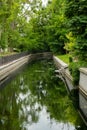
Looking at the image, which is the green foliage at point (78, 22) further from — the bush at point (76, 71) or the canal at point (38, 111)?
the canal at point (38, 111)

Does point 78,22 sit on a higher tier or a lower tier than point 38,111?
higher

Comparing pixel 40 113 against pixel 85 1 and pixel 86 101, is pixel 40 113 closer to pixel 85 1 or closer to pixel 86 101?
pixel 86 101

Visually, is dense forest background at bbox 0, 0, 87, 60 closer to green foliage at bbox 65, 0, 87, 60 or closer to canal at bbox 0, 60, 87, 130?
green foliage at bbox 65, 0, 87, 60

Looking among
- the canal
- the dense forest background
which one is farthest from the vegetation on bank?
the canal

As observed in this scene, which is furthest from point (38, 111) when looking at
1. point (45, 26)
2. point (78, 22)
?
point (45, 26)

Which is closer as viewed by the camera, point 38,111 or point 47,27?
point 38,111

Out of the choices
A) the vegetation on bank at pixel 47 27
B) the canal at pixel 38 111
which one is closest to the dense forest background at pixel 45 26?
the vegetation on bank at pixel 47 27

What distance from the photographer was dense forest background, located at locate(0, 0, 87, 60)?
24766mm

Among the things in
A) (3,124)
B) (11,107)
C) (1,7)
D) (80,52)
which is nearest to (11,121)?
(3,124)

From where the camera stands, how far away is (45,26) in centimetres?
8700

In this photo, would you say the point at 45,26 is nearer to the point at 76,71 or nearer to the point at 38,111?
the point at 76,71

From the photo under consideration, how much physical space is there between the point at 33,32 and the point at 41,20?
425cm

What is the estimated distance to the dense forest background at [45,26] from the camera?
81.3ft

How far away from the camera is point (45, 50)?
101562 millimetres
